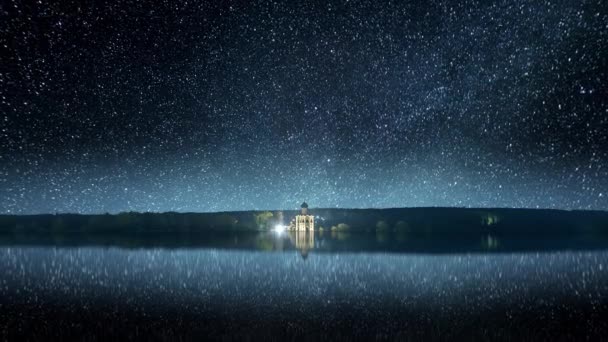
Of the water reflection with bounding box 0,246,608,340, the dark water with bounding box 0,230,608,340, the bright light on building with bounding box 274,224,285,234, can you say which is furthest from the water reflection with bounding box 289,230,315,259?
the bright light on building with bounding box 274,224,285,234

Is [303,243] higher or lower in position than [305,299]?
higher

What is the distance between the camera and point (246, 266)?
4953cm

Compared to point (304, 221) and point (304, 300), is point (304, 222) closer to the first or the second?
point (304, 221)

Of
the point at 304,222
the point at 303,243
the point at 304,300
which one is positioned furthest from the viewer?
the point at 304,222

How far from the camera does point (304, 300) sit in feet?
102

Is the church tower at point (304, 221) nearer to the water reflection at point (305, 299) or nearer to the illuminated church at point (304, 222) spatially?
the illuminated church at point (304, 222)

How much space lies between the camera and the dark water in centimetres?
2352

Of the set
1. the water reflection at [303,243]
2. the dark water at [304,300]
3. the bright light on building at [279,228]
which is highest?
the bright light on building at [279,228]

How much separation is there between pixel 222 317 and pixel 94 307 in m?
8.33

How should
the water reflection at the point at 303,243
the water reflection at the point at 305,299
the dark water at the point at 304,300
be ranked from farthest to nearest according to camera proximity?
the water reflection at the point at 303,243 < the water reflection at the point at 305,299 < the dark water at the point at 304,300

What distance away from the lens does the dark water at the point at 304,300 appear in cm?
2352

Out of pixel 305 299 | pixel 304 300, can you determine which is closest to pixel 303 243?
pixel 305 299

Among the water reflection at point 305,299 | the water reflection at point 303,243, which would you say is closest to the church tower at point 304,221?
the water reflection at point 303,243

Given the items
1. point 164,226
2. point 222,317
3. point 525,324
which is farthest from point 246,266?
point 164,226
